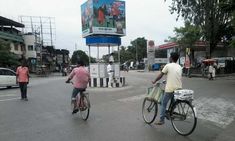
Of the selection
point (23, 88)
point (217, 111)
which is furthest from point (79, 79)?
point (23, 88)

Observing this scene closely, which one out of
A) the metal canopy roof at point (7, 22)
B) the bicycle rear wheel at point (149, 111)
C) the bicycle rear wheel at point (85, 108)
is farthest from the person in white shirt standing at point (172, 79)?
the metal canopy roof at point (7, 22)

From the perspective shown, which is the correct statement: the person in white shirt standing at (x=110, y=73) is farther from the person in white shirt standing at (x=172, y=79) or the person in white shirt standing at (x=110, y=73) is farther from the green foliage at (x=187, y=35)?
the green foliage at (x=187, y=35)

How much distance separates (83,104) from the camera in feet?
32.3

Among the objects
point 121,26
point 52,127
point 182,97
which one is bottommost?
point 52,127

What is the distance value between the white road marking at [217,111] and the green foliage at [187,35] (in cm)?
2931

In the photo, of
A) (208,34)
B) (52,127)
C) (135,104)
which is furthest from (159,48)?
(52,127)

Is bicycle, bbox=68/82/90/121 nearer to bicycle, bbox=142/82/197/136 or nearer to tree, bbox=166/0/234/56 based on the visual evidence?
bicycle, bbox=142/82/197/136

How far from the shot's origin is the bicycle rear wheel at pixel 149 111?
8620mm

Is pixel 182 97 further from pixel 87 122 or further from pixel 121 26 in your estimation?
pixel 121 26

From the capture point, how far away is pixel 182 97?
7422mm

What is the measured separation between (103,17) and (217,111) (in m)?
14.4

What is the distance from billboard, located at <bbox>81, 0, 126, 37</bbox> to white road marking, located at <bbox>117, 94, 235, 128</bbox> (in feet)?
38.9

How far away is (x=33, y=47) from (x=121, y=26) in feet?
149

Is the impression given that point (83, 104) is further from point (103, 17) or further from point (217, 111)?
point (103, 17)
